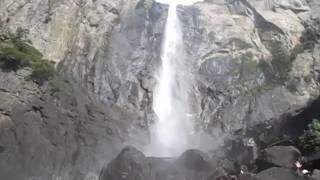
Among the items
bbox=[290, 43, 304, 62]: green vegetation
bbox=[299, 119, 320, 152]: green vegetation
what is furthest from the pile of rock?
bbox=[290, 43, 304, 62]: green vegetation

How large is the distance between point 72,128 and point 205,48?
24.6m

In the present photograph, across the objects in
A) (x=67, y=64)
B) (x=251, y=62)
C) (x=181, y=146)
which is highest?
(x=67, y=64)

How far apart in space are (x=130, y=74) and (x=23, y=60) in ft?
42.8

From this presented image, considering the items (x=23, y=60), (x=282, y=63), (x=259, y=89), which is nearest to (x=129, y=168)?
(x=23, y=60)

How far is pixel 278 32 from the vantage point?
61469mm

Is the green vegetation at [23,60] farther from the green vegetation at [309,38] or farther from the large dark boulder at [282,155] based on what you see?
the green vegetation at [309,38]

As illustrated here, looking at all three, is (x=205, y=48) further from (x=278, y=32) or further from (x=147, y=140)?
(x=147, y=140)

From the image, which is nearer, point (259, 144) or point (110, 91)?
point (259, 144)

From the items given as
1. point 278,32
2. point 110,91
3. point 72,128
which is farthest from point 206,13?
point 72,128

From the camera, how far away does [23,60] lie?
41250 millimetres

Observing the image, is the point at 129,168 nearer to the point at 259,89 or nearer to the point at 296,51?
the point at 259,89

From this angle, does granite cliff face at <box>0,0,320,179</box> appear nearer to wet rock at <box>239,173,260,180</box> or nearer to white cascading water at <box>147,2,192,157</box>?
white cascading water at <box>147,2,192,157</box>

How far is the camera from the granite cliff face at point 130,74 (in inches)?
1474

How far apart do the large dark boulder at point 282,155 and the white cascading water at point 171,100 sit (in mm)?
18563
